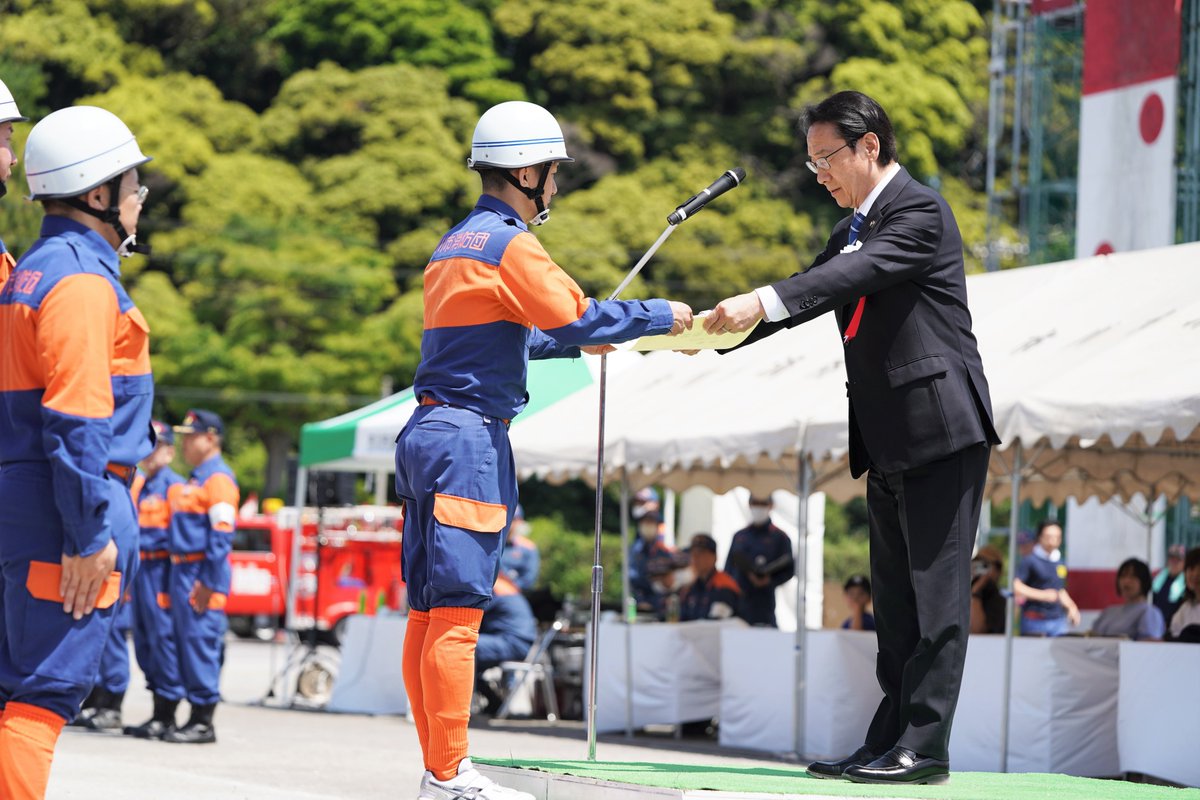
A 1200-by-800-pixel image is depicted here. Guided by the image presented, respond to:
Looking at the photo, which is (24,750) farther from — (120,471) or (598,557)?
(598,557)

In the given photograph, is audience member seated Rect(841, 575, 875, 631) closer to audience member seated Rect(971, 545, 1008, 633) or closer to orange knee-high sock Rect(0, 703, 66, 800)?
audience member seated Rect(971, 545, 1008, 633)

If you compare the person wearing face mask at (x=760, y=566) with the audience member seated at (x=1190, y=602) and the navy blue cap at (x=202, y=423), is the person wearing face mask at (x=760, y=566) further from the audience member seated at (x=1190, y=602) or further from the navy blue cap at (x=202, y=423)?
the navy blue cap at (x=202, y=423)

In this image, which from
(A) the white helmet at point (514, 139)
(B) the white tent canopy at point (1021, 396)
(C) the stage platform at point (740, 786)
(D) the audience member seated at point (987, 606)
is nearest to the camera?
(C) the stage platform at point (740, 786)

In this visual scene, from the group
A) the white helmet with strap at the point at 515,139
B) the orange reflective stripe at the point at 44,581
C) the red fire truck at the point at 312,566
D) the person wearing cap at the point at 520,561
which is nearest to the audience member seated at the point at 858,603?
the person wearing cap at the point at 520,561

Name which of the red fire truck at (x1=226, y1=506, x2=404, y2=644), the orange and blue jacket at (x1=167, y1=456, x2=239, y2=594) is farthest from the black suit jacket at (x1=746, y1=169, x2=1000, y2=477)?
the red fire truck at (x1=226, y1=506, x2=404, y2=644)

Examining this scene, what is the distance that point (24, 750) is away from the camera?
5.06 meters

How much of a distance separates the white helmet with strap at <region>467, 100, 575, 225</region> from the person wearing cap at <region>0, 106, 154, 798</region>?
1.33 m

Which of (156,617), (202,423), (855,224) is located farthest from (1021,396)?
(156,617)

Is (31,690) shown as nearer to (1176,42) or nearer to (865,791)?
(865,791)

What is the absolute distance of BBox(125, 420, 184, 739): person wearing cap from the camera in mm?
12367

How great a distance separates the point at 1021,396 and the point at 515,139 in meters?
5.02

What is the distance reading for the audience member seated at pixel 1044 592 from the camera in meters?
14.3

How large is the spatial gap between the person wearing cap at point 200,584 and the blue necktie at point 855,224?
705 centimetres

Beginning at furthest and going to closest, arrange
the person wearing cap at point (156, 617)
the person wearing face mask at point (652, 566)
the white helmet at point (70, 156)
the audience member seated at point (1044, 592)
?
the person wearing face mask at point (652, 566), the audience member seated at point (1044, 592), the person wearing cap at point (156, 617), the white helmet at point (70, 156)
